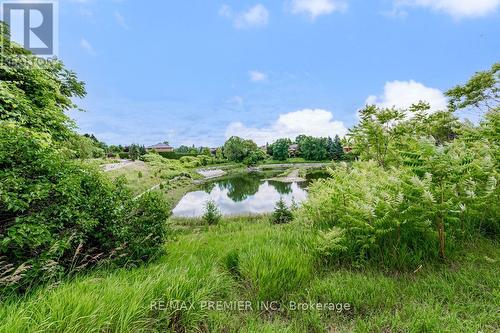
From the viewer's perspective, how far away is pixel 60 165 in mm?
3363

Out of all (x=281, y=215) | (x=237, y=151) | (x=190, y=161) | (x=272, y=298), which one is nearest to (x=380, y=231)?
(x=272, y=298)

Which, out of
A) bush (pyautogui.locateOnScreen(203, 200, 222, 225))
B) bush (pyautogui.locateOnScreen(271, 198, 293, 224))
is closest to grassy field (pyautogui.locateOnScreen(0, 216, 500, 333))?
bush (pyautogui.locateOnScreen(271, 198, 293, 224))

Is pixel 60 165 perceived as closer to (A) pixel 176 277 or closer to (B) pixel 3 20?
(A) pixel 176 277

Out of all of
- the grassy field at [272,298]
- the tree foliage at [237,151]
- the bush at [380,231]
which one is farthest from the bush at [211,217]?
the tree foliage at [237,151]

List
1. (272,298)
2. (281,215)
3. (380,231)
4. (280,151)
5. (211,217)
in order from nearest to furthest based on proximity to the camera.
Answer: (272,298), (380,231), (281,215), (211,217), (280,151)

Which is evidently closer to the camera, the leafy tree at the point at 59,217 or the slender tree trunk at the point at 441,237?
the leafy tree at the point at 59,217

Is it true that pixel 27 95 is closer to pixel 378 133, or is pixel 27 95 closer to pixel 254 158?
pixel 378 133

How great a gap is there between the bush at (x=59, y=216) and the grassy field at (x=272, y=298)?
0.37 meters

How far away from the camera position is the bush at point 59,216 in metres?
2.63

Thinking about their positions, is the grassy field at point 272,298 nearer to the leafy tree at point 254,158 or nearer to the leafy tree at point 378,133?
the leafy tree at point 378,133

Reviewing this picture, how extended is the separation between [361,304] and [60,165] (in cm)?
388

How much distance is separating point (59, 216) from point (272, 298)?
2565mm

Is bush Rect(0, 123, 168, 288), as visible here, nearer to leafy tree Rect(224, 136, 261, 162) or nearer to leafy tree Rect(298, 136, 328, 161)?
leafy tree Rect(224, 136, 261, 162)

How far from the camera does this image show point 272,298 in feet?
9.02
